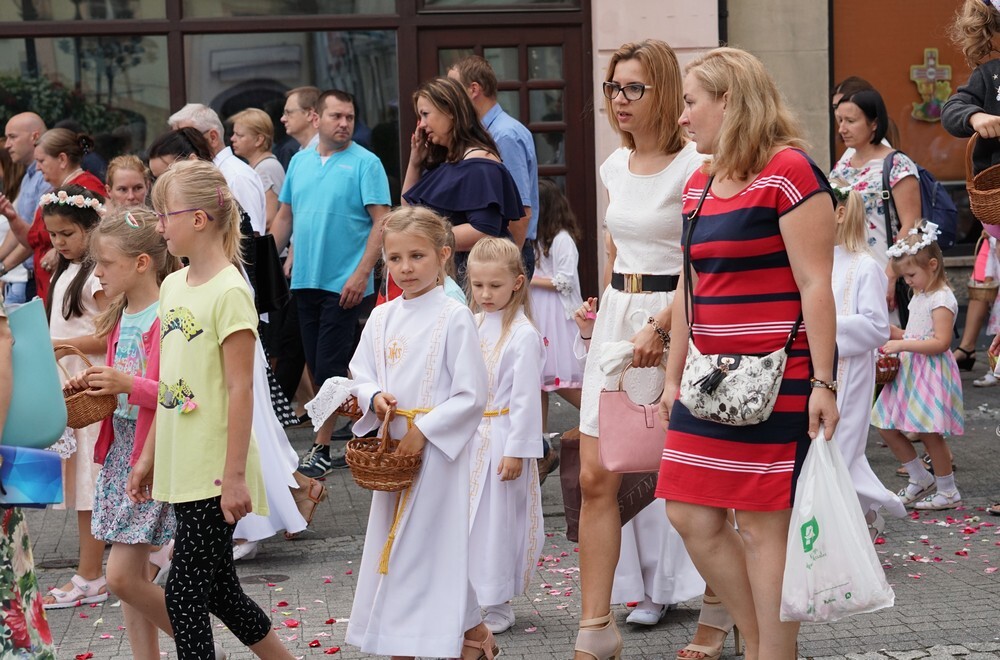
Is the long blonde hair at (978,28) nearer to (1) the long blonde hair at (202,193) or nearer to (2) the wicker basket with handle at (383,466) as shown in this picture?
(2) the wicker basket with handle at (383,466)

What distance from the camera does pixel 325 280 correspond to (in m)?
8.81

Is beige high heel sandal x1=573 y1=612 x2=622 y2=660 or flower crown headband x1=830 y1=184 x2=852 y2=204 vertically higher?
flower crown headband x1=830 y1=184 x2=852 y2=204

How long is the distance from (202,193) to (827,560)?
7.30 feet

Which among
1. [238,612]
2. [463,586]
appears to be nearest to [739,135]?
[463,586]

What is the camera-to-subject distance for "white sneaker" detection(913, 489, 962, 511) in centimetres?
747

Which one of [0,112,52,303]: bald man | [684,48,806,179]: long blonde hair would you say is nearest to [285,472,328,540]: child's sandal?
[684,48,806,179]: long blonde hair

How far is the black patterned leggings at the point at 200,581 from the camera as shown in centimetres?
436

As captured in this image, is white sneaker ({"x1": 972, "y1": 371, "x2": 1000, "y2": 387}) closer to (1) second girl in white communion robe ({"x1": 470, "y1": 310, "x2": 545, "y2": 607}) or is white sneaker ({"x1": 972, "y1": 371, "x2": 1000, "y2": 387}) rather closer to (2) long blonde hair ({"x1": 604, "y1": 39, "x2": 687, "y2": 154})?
(1) second girl in white communion robe ({"x1": 470, "y1": 310, "x2": 545, "y2": 607})

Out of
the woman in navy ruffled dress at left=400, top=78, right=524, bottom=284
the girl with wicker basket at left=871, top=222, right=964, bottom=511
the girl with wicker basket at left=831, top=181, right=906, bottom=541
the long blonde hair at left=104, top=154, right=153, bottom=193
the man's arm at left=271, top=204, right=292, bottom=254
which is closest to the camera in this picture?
the girl with wicker basket at left=831, top=181, right=906, bottom=541

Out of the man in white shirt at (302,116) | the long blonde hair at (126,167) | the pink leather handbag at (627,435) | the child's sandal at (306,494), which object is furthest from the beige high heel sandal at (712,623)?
the man in white shirt at (302,116)

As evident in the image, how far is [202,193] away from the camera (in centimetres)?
458

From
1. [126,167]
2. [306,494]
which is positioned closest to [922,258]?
[306,494]

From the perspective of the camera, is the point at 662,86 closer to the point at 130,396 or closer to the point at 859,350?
the point at 859,350

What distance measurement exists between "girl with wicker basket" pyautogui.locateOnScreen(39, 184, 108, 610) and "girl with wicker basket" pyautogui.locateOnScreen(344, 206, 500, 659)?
1766 mm
